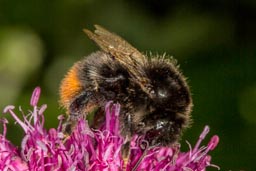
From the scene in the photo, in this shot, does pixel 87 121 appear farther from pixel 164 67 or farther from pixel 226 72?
pixel 226 72

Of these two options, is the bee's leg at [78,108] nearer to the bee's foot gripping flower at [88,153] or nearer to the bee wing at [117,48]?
the bee's foot gripping flower at [88,153]

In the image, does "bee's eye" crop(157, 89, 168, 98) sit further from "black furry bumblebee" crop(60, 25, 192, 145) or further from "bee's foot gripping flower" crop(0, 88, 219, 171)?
"bee's foot gripping flower" crop(0, 88, 219, 171)

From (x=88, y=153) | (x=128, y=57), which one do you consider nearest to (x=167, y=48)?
→ (x=88, y=153)

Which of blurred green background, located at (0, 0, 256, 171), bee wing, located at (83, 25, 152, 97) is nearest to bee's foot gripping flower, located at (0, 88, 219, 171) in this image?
bee wing, located at (83, 25, 152, 97)

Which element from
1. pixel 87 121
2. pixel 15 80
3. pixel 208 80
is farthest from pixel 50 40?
pixel 87 121

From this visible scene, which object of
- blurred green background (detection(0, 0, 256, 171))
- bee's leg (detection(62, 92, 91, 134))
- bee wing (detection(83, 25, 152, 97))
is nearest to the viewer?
bee wing (detection(83, 25, 152, 97))

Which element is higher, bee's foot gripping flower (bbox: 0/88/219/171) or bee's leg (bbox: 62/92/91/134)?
bee's leg (bbox: 62/92/91/134)

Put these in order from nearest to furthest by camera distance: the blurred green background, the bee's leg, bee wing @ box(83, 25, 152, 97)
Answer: bee wing @ box(83, 25, 152, 97)
the bee's leg
the blurred green background
